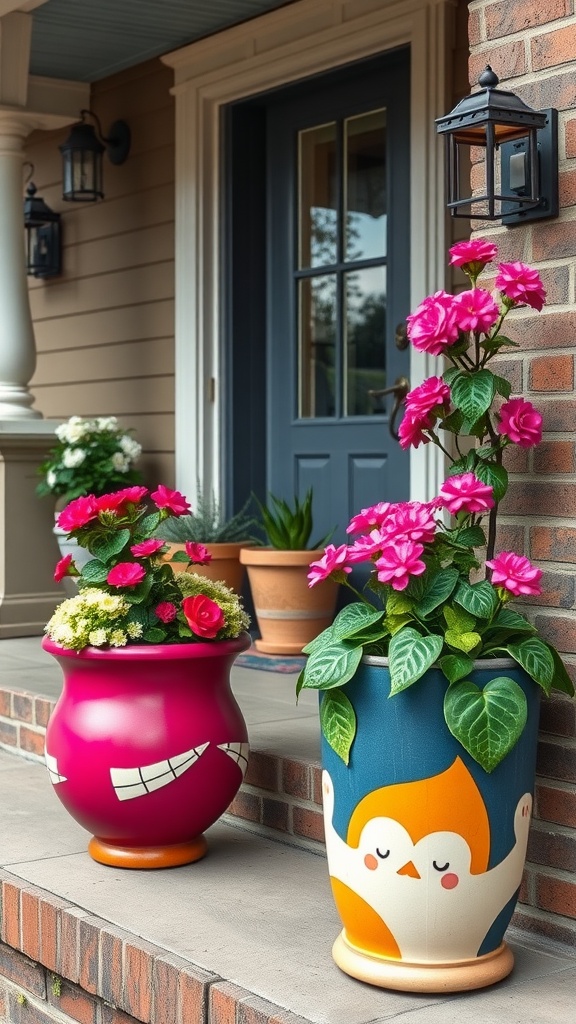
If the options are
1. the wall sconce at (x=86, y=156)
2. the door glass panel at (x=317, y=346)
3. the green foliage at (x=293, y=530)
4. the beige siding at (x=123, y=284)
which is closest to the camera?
the green foliage at (x=293, y=530)

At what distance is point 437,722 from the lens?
193cm

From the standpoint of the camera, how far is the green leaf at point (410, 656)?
1883mm

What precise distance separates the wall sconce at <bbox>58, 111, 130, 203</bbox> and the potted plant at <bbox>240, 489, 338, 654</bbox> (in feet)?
6.06

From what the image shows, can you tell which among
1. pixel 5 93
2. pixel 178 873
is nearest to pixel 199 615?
pixel 178 873

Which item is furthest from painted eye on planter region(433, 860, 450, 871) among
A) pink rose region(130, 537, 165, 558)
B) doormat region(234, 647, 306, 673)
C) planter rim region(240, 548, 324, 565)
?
planter rim region(240, 548, 324, 565)

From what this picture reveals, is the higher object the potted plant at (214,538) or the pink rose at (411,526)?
the pink rose at (411,526)

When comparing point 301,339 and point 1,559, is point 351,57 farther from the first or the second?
point 1,559

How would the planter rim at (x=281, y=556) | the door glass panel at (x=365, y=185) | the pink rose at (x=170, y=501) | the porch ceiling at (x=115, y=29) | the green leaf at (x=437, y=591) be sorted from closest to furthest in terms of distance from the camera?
the green leaf at (x=437, y=591) < the pink rose at (x=170, y=501) < the planter rim at (x=281, y=556) < the door glass panel at (x=365, y=185) < the porch ceiling at (x=115, y=29)

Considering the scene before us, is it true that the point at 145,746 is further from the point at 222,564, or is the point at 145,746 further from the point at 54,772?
the point at 222,564

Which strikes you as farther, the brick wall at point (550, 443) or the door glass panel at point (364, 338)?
the door glass panel at point (364, 338)

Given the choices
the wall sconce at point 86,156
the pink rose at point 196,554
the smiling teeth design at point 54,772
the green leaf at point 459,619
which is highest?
the wall sconce at point 86,156

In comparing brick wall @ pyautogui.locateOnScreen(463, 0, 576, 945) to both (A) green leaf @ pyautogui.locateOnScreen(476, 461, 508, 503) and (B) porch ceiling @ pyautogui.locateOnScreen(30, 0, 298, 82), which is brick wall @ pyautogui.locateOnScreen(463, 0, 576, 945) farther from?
(B) porch ceiling @ pyautogui.locateOnScreen(30, 0, 298, 82)

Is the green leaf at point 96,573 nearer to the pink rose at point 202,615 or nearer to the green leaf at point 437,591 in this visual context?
the pink rose at point 202,615

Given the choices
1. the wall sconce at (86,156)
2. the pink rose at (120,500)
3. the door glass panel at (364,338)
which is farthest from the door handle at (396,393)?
the pink rose at (120,500)
